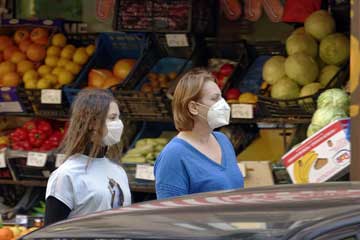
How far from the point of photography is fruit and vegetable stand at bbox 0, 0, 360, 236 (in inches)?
279

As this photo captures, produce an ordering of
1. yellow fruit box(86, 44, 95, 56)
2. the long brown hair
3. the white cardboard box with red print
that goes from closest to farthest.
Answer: the long brown hair → the white cardboard box with red print → yellow fruit box(86, 44, 95, 56)

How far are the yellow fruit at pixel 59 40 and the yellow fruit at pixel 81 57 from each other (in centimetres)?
19

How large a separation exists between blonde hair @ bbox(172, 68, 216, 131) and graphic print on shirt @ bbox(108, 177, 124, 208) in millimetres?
390

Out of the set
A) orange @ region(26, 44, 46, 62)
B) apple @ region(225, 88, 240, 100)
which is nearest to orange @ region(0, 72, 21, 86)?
orange @ region(26, 44, 46, 62)

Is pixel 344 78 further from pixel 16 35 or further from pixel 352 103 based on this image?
pixel 16 35

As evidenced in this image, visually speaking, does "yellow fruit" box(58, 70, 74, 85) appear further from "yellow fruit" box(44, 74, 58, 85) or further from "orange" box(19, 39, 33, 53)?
"orange" box(19, 39, 33, 53)

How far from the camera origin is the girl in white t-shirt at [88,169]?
4094 mm

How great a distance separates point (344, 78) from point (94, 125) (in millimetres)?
3230

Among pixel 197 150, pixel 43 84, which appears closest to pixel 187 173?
pixel 197 150

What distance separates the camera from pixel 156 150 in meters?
7.74

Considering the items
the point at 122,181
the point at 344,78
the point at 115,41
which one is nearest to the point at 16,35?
the point at 115,41

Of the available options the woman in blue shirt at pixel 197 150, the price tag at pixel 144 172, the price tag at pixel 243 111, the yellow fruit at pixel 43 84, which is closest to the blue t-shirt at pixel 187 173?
the woman in blue shirt at pixel 197 150

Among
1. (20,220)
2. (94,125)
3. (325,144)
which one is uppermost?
(94,125)

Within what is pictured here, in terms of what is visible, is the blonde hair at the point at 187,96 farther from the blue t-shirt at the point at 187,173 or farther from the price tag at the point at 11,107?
the price tag at the point at 11,107
